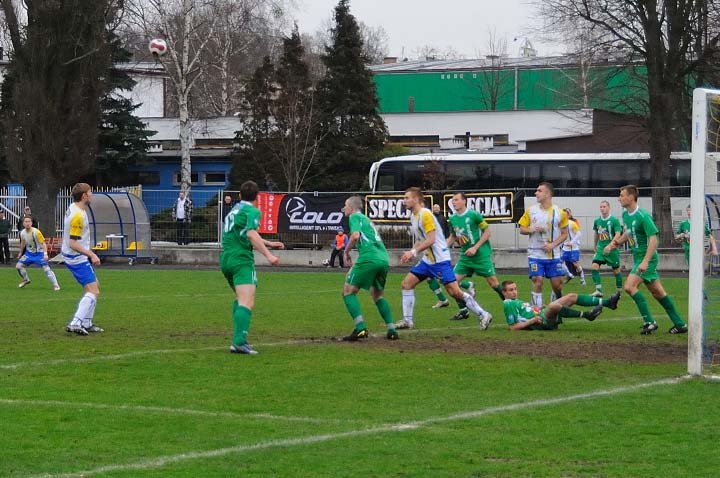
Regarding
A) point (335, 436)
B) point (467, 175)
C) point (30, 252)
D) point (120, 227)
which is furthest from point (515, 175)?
point (335, 436)

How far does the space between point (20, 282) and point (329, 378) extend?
18.5m

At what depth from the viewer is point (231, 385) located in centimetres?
1115

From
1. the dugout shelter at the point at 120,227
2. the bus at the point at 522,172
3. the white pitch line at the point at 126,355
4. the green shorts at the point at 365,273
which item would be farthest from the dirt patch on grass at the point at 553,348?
the bus at the point at 522,172

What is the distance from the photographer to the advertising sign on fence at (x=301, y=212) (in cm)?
3859

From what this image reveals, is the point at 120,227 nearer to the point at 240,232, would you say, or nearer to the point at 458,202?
the point at 458,202

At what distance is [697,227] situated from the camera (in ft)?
38.7

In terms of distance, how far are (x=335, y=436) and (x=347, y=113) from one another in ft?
164

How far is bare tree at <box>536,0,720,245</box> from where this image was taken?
3984cm

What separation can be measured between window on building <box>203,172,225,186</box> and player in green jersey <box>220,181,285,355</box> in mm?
50000

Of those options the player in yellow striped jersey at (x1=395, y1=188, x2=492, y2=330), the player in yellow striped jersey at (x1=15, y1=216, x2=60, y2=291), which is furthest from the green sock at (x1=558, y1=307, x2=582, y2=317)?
the player in yellow striped jersey at (x1=15, y1=216, x2=60, y2=291)

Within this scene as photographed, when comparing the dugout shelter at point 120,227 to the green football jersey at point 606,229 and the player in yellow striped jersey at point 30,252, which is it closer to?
the player in yellow striped jersey at point 30,252

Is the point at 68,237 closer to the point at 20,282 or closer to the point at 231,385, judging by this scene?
the point at 231,385

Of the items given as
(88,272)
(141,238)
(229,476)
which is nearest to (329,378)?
(229,476)

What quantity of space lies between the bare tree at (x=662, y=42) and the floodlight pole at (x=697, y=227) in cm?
2903
